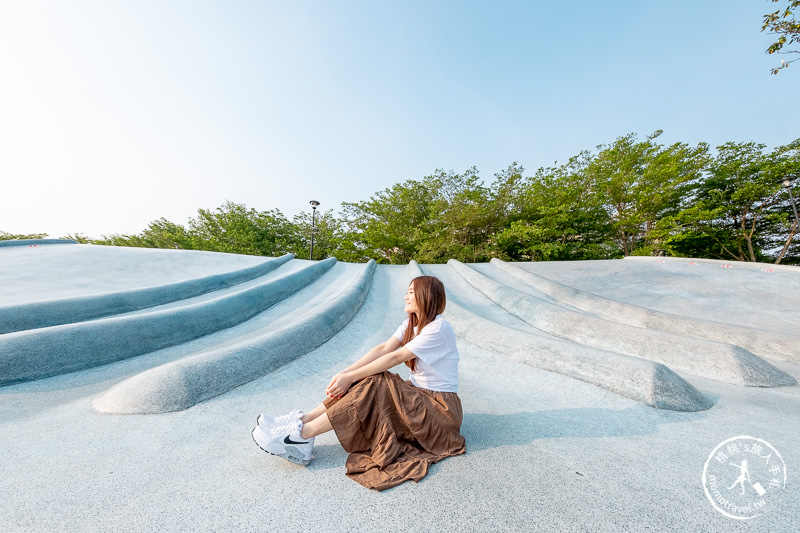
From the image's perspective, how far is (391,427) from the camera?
1.82 m

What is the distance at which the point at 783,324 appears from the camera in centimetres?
524

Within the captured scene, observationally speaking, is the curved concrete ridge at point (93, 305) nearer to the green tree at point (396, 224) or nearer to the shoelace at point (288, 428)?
the shoelace at point (288, 428)

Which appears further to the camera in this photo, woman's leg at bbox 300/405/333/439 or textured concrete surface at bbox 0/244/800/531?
woman's leg at bbox 300/405/333/439

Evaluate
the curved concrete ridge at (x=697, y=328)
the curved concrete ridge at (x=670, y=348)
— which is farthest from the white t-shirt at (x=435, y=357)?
the curved concrete ridge at (x=697, y=328)

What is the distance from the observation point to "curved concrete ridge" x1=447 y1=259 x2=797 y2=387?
10.9ft

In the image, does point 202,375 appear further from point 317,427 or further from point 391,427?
point 391,427

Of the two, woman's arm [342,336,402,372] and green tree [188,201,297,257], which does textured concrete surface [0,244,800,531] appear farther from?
green tree [188,201,297,257]

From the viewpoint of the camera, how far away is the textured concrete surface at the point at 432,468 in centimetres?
145

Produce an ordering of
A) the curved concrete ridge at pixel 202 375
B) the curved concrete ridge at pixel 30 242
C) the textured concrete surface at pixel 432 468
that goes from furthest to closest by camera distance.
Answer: the curved concrete ridge at pixel 30 242 → the curved concrete ridge at pixel 202 375 → the textured concrete surface at pixel 432 468

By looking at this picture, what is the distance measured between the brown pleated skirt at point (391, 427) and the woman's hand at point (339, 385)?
0.12 ft

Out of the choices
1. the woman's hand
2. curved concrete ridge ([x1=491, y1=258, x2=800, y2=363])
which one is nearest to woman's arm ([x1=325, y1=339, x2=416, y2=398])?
the woman's hand

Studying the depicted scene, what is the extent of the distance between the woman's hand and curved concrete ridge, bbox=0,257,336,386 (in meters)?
3.77

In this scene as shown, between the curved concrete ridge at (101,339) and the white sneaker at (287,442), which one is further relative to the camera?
the curved concrete ridge at (101,339)

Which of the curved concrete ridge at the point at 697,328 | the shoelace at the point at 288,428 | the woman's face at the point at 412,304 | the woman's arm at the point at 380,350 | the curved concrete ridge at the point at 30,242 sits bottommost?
the shoelace at the point at 288,428
